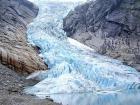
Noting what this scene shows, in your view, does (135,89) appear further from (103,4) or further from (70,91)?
(103,4)

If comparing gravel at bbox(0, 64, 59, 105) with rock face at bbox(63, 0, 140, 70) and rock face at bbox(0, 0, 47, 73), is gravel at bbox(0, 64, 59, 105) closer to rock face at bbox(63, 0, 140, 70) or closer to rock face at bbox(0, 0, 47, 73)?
A: rock face at bbox(0, 0, 47, 73)

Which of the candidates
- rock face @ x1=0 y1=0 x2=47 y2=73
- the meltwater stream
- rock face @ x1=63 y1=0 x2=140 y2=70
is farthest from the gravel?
rock face @ x1=63 y1=0 x2=140 y2=70

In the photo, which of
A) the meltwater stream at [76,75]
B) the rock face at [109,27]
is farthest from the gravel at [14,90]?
the rock face at [109,27]

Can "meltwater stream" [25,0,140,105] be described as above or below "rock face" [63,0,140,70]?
below

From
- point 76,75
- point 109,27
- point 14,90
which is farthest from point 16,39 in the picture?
point 109,27

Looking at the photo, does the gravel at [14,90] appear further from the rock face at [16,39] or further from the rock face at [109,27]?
the rock face at [109,27]

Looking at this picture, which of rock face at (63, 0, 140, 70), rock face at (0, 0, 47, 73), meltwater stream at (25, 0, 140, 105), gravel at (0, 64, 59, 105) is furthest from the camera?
rock face at (63, 0, 140, 70)

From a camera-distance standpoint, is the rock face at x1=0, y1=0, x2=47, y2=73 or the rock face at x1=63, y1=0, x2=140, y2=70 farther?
the rock face at x1=63, y1=0, x2=140, y2=70
